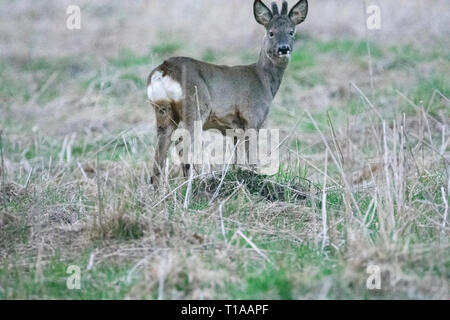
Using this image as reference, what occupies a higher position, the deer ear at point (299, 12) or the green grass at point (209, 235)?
the deer ear at point (299, 12)

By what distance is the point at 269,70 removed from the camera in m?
8.34

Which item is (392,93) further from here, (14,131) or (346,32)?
(14,131)

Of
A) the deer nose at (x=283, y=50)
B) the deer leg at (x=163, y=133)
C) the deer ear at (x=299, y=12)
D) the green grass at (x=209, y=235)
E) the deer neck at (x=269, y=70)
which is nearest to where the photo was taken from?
the green grass at (x=209, y=235)

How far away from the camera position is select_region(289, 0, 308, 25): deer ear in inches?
319

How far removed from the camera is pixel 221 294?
15.8 ft

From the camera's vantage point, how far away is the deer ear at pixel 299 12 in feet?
26.6

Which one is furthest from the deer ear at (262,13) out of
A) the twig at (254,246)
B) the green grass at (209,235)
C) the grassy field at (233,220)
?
the twig at (254,246)

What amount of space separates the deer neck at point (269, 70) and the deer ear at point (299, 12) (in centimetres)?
43

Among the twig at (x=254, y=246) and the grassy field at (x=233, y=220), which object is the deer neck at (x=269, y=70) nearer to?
the grassy field at (x=233, y=220)

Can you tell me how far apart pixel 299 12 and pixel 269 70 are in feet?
2.07

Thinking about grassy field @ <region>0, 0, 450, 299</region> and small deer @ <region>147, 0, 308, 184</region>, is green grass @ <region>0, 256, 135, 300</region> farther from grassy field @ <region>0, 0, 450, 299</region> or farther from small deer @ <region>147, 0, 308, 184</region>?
small deer @ <region>147, 0, 308, 184</region>

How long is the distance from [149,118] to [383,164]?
17.9ft

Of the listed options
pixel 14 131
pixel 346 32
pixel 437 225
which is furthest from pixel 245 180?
pixel 346 32

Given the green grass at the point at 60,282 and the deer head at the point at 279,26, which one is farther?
the deer head at the point at 279,26
